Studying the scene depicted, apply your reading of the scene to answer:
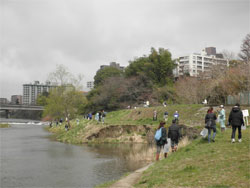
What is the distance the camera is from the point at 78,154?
26.4 metres

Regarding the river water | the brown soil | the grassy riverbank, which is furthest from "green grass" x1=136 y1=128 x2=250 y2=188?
the brown soil

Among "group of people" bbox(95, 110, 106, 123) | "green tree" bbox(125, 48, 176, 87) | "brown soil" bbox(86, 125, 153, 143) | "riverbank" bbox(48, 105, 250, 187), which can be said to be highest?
"green tree" bbox(125, 48, 176, 87)

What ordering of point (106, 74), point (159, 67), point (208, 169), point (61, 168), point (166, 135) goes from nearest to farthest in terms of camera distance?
point (208, 169)
point (166, 135)
point (61, 168)
point (159, 67)
point (106, 74)

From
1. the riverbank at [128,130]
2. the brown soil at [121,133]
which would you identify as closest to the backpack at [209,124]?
the riverbank at [128,130]

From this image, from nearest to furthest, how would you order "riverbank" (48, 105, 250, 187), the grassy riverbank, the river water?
1. "riverbank" (48, 105, 250, 187)
2. the river water
3. the grassy riverbank

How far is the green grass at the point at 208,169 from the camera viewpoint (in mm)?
9195

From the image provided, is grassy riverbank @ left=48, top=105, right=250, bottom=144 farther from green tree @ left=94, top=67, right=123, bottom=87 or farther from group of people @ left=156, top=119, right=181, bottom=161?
green tree @ left=94, top=67, right=123, bottom=87

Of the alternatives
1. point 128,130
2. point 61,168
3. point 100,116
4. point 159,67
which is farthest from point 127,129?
point 159,67

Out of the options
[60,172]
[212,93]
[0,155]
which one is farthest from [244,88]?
[0,155]

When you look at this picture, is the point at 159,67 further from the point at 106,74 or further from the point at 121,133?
the point at 121,133

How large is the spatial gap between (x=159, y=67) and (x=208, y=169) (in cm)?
5322

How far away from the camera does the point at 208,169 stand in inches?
422

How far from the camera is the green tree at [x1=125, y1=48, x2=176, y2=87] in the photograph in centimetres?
6259

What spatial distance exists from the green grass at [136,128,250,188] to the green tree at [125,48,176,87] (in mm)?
48548
